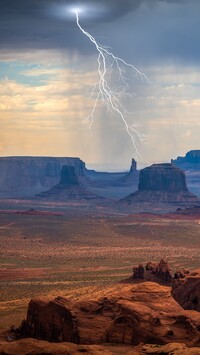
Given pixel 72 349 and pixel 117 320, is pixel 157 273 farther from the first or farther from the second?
pixel 72 349

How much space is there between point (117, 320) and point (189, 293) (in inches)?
349

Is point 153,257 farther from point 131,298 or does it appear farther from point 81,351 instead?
point 81,351

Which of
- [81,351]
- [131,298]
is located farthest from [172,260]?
[81,351]

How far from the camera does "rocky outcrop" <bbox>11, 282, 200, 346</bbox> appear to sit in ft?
140

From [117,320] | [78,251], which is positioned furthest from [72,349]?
[78,251]

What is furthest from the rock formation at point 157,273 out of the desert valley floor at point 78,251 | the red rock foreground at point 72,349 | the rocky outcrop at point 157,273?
the red rock foreground at point 72,349

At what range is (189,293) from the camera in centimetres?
5241

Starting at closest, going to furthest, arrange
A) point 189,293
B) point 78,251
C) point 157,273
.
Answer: point 189,293
point 157,273
point 78,251

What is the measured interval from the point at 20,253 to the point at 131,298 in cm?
6867

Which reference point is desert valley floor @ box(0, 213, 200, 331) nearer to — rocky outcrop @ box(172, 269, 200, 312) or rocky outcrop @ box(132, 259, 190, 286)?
rocky outcrop @ box(132, 259, 190, 286)

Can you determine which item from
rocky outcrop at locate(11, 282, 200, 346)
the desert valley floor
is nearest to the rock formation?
the desert valley floor

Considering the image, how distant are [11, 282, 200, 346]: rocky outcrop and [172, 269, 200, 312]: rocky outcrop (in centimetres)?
293

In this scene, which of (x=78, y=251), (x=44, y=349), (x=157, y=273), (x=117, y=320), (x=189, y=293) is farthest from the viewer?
(x=78, y=251)

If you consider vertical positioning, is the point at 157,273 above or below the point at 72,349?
above
